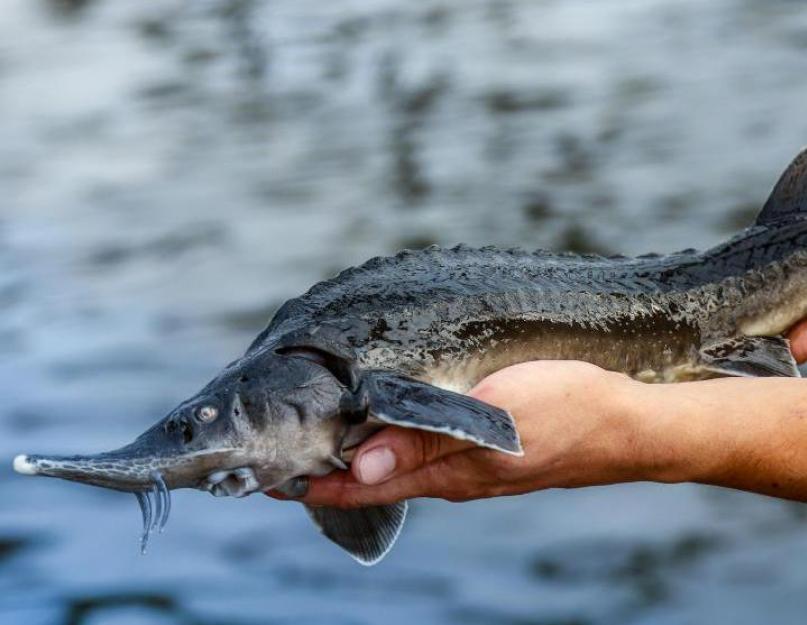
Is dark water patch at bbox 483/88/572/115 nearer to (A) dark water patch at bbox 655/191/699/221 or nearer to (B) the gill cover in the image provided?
(A) dark water patch at bbox 655/191/699/221

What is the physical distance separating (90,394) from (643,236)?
103 inches

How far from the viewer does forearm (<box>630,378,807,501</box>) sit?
2240mm

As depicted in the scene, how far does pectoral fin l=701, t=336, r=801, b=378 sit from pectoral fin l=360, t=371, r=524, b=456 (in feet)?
1.90

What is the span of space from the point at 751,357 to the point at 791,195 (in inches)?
13.4

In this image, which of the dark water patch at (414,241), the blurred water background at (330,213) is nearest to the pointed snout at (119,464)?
the blurred water background at (330,213)

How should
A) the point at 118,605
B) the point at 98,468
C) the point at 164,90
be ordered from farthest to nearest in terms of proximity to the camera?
the point at 164,90
the point at 118,605
the point at 98,468

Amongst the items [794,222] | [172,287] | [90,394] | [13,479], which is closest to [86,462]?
[794,222]

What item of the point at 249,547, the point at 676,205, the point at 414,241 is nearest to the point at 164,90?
the point at 414,241

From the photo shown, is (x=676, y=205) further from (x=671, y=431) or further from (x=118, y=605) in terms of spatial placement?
(x=671, y=431)

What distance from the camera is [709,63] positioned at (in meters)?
8.56

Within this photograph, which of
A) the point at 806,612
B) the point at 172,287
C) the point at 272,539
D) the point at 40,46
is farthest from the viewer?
the point at 40,46

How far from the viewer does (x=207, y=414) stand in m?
1.94

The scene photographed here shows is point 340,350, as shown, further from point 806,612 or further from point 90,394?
point 90,394

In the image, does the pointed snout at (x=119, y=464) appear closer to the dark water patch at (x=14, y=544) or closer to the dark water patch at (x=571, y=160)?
the dark water patch at (x=14, y=544)
